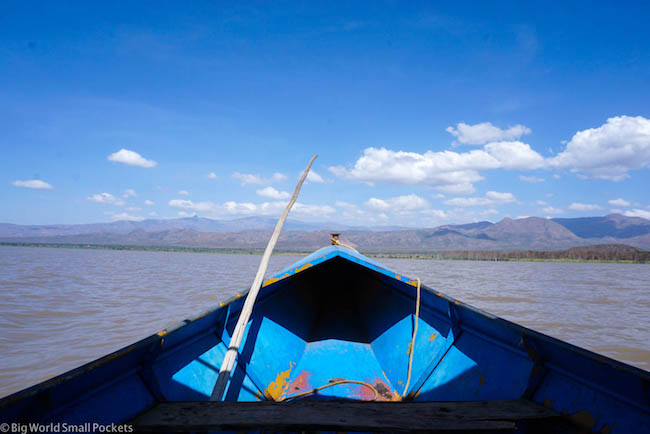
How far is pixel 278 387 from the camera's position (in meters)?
3.75

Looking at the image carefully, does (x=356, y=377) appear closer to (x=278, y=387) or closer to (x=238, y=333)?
(x=278, y=387)

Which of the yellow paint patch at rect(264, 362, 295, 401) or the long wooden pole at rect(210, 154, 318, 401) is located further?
the yellow paint patch at rect(264, 362, 295, 401)

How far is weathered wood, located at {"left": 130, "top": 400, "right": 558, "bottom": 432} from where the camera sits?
1807 mm

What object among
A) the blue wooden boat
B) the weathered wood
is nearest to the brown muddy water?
the blue wooden boat

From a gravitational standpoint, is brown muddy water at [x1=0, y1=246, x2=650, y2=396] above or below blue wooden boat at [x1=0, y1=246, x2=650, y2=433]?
below

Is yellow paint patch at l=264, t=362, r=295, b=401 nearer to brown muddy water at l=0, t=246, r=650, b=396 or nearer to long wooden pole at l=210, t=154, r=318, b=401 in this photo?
long wooden pole at l=210, t=154, r=318, b=401

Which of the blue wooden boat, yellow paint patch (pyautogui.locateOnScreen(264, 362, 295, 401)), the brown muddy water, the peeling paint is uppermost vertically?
the blue wooden boat

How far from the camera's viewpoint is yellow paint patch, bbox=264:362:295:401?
3.56 meters

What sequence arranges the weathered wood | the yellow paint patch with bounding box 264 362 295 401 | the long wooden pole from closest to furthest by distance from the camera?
the weathered wood → the long wooden pole → the yellow paint patch with bounding box 264 362 295 401

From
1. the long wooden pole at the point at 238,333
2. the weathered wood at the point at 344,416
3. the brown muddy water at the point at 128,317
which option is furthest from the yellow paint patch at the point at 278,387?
the brown muddy water at the point at 128,317

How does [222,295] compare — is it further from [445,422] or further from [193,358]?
[445,422]

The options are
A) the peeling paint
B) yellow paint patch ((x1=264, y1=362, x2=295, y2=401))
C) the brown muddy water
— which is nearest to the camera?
yellow paint patch ((x1=264, y1=362, x2=295, y2=401))

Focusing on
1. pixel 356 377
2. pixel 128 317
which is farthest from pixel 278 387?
pixel 128 317

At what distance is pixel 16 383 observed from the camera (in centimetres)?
438
